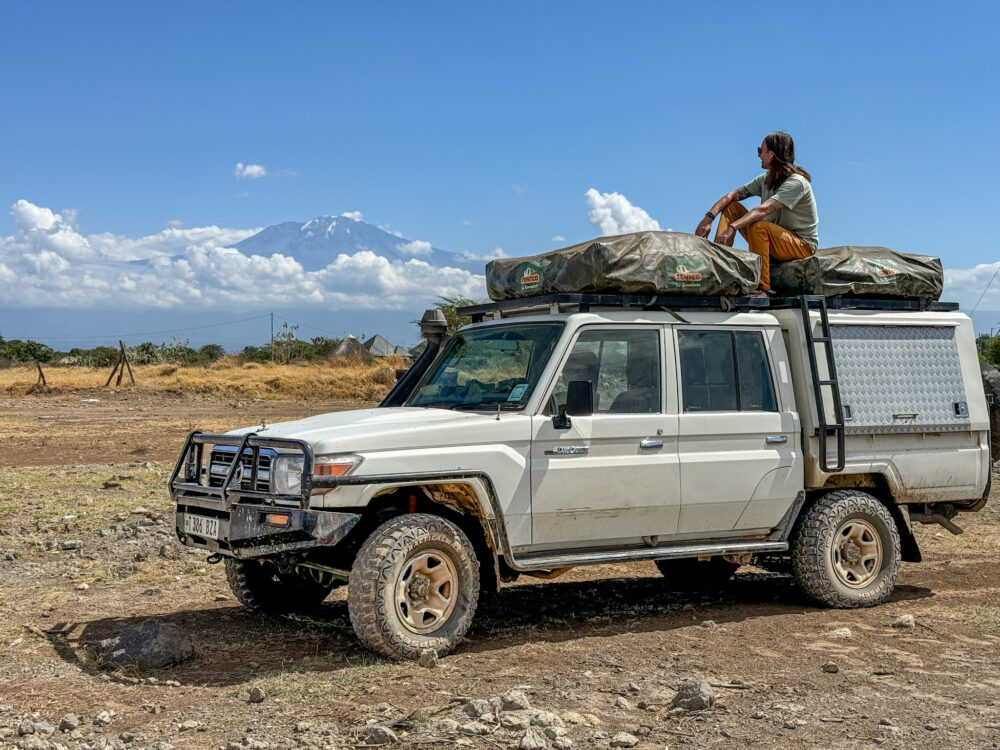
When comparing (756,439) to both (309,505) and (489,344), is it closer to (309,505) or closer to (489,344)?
(489,344)

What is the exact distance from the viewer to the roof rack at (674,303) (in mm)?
7254

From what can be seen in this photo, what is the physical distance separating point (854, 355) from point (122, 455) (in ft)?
43.9

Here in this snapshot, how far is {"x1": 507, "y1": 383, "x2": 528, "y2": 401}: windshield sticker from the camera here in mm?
6902

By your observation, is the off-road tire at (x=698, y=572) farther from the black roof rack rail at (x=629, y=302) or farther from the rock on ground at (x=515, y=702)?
the rock on ground at (x=515, y=702)

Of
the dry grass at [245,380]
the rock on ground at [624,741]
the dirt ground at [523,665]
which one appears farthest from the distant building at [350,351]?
the rock on ground at [624,741]

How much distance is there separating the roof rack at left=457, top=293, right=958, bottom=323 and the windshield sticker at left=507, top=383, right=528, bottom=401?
65 centimetres

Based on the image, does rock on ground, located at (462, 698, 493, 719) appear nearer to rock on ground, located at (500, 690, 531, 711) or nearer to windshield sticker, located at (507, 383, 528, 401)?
rock on ground, located at (500, 690, 531, 711)

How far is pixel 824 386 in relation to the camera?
7.88 meters

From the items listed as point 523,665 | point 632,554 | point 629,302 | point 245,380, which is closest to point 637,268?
point 629,302

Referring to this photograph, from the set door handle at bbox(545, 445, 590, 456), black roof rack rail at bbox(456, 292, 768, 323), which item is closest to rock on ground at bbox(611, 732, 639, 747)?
door handle at bbox(545, 445, 590, 456)

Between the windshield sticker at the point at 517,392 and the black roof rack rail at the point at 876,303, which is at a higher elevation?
the black roof rack rail at the point at 876,303

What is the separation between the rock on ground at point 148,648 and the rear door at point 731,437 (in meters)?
3.21

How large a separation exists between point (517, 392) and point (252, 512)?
69.6 inches

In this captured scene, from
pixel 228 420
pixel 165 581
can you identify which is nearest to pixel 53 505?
pixel 165 581
